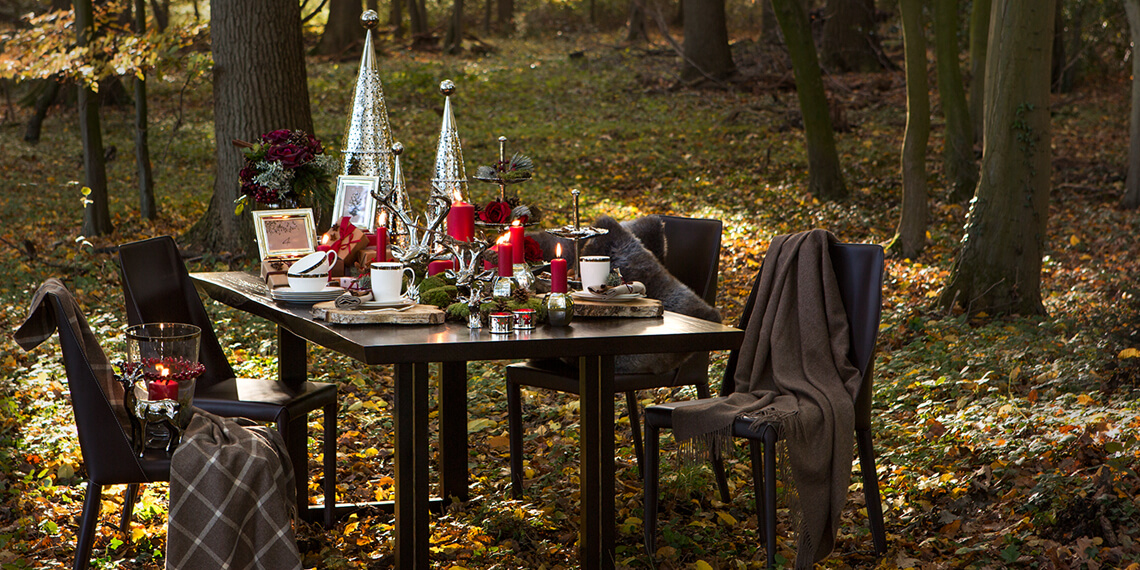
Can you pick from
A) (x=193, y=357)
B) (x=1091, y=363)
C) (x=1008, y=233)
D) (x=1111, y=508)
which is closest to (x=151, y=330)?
(x=193, y=357)

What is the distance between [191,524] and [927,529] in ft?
8.21

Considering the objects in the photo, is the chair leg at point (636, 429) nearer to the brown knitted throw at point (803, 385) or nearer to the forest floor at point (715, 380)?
the forest floor at point (715, 380)

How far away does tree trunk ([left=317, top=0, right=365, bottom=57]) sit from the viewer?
66.6 ft

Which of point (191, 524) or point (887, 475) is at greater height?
point (191, 524)

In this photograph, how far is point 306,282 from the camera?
11.5ft

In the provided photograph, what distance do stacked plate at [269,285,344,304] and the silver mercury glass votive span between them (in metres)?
0.86

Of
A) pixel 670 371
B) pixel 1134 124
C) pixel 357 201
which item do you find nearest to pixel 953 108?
pixel 1134 124

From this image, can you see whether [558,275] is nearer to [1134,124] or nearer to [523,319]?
[523,319]

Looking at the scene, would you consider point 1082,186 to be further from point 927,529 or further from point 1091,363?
point 927,529

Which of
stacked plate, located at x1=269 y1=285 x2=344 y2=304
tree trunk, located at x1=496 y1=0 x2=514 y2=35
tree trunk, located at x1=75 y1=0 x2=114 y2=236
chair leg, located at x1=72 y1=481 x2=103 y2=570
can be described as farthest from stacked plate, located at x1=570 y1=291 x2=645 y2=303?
tree trunk, located at x1=496 y1=0 x2=514 y2=35

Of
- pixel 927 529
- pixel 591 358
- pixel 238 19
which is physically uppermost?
pixel 238 19

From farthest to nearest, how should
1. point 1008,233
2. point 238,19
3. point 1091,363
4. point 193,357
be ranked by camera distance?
point 238,19, point 1008,233, point 1091,363, point 193,357

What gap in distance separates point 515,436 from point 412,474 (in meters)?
1.19

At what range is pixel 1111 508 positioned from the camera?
3.35 meters
